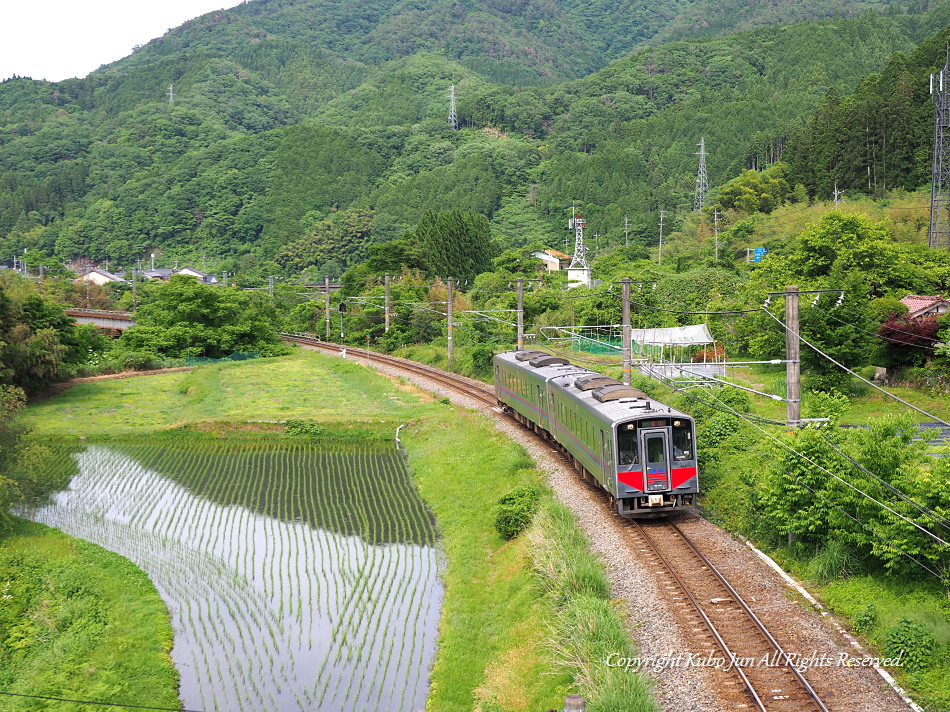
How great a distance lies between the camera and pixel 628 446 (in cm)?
1947

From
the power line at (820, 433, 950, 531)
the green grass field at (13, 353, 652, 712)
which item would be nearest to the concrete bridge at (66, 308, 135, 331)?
the green grass field at (13, 353, 652, 712)

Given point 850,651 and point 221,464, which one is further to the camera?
point 221,464

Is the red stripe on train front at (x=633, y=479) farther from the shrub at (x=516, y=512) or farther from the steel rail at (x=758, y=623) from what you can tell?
the shrub at (x=516, y=512)

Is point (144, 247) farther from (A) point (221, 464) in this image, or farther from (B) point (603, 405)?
(B) point (603, 405)

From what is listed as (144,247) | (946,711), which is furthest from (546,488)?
(144,247)

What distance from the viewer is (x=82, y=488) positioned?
27.7 m

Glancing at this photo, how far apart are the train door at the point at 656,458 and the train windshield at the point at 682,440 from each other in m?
0.24

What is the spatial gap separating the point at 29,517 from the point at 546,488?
14111 millimetres

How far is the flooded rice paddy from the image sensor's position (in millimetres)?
15195

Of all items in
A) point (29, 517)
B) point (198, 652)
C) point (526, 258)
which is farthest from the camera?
point (526, 258)

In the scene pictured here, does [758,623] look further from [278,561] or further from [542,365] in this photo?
[542,365]

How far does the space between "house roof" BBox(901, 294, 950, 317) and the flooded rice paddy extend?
19.4m

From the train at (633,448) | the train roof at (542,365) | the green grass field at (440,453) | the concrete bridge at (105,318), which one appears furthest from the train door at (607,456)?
the concrete bridge at (105,318)

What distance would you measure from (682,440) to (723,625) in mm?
6177
